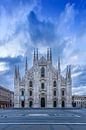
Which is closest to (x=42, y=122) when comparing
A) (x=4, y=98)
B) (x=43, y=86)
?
(x=43, y=86)

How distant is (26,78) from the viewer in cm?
9131

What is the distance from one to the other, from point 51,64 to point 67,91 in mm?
10148

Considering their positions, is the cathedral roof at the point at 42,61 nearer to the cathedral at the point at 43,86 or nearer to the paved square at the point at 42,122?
the cathedral at the point at 43,86

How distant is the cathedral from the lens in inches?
3568

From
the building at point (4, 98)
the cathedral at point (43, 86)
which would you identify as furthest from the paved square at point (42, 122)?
the building at point (4, 98)

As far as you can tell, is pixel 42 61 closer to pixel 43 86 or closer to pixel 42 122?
pixel 43 86

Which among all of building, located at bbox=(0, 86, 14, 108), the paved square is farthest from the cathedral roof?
the paved square

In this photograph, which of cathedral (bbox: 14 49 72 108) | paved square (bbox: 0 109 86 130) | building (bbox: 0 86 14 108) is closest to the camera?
paved square (bbox: 0 109 86 130)

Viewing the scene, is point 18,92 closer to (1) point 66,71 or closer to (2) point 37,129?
(1) point 66,71

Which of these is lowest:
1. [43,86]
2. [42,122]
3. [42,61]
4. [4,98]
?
[42,122]

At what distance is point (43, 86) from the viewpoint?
91.9 meters

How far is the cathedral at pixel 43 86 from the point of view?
9062cm

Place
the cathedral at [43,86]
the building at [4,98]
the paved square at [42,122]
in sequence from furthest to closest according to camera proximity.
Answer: the building at [4,98]
the cathedral at [43,86]
the paved square at [42,122]

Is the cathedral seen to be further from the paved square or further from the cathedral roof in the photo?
the paved square
